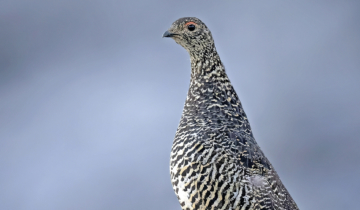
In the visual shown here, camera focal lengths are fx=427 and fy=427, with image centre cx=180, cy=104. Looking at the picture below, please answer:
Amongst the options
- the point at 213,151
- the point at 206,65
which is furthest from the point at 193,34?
the point at 213,151

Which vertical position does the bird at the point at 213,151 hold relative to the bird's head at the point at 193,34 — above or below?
below

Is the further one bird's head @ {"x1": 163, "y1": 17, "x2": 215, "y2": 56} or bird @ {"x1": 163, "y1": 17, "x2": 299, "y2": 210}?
bird's head @ {"x1": 163, "y1": 17, "x2": 215, "y2": 56}

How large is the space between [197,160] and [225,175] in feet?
0.75

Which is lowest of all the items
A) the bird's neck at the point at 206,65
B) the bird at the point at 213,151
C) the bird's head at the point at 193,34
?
the bird at the point at 213,151

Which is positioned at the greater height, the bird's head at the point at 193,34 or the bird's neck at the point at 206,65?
the bird's head at the point at 193,34

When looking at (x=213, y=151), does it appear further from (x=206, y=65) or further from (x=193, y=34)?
(x=193, y=34)

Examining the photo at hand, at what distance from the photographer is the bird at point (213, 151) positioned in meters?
3.03

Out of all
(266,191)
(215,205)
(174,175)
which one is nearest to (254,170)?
(266,191)

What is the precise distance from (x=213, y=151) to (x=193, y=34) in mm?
979

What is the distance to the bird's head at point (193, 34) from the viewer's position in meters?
3.47

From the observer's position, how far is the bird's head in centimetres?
347

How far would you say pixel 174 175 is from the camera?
3.16 metres

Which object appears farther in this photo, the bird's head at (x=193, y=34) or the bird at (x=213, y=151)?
the bird's head at (x=193, y=34)

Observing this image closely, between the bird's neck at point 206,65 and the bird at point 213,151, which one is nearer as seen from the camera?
the bird at point 213,151
